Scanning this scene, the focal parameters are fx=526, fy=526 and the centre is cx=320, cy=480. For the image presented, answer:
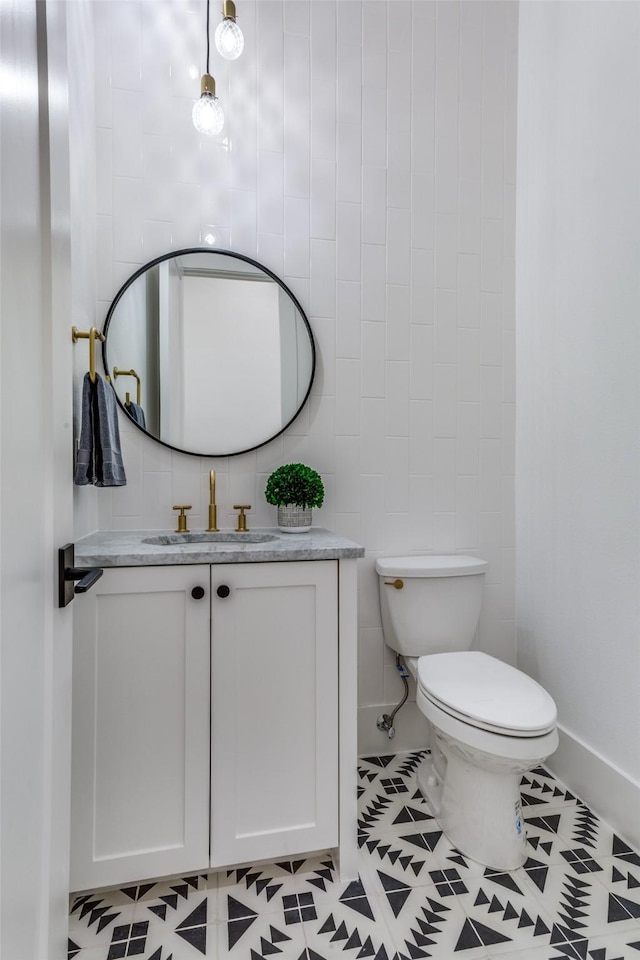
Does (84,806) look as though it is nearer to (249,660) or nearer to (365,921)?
(249,660)

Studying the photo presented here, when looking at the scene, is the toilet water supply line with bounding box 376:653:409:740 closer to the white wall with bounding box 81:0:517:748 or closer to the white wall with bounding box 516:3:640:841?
the white wall with bounding box 81:0:517:748

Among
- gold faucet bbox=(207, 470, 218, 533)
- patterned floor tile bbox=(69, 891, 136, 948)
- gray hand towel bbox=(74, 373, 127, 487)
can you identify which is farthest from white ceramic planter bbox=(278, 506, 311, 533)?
patterned floor tile bbox=(69, 891, 136, 948)

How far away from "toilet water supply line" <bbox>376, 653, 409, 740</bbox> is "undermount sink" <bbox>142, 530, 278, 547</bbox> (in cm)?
71

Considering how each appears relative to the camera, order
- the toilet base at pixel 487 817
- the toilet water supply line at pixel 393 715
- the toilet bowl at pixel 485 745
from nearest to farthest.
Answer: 1. the toilet bowl at pixel 485 745
2. the toilet base at pixel 487 817
3. the toilet water supply line at pixel 393 715

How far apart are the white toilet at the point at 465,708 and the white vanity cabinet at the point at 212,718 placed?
0.98 feet

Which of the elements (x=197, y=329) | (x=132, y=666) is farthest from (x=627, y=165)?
(x=132, y=666)

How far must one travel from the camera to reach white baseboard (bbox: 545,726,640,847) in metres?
1.50

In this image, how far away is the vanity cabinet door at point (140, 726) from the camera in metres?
1.26

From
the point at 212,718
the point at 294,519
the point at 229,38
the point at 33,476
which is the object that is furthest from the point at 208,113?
the point at 212,718

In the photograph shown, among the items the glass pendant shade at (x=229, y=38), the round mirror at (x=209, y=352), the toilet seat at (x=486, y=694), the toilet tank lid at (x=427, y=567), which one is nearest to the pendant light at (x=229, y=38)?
the glass pendant shade at (x=229, y=38)

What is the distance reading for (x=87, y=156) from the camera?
1630 mm

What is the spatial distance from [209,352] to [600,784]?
6.13ft

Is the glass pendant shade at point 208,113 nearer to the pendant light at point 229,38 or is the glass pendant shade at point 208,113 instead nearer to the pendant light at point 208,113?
the pendant light at point 208,113

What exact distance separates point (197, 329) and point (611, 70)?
1501 mm
